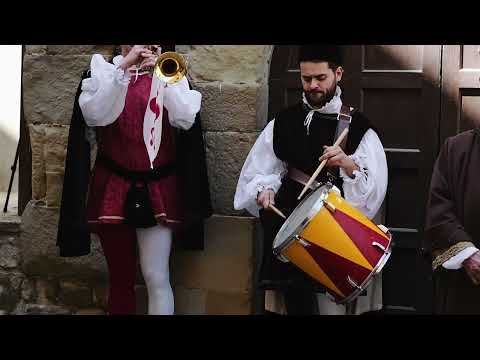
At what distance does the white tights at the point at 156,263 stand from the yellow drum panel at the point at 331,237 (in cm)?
85

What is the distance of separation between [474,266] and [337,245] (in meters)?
0.54

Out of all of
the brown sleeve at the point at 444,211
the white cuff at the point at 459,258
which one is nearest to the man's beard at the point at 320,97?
the brown sleeve at the point at 444,211

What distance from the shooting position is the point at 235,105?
491 centimetres

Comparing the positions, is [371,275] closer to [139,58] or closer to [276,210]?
[276,210]

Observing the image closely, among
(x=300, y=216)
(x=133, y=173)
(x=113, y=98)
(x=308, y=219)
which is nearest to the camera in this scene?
(x=308, y=219)

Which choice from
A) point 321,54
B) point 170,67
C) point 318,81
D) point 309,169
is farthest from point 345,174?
point 170,67

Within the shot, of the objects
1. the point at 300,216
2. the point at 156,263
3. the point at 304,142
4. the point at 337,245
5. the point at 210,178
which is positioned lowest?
the point at 156,263

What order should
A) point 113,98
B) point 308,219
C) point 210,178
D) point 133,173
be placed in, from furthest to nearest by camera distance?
point 210,178 → point 133,173 → point 113,98 → point 308,219

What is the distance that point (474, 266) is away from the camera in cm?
391

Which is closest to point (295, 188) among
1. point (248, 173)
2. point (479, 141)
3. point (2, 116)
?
point (248, 173)

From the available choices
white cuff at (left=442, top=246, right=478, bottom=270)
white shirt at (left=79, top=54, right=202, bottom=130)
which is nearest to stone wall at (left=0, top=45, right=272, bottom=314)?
white shirt at (left=79, top=54, right=202, bottom=130)

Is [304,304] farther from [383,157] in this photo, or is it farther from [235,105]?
[235,105]
